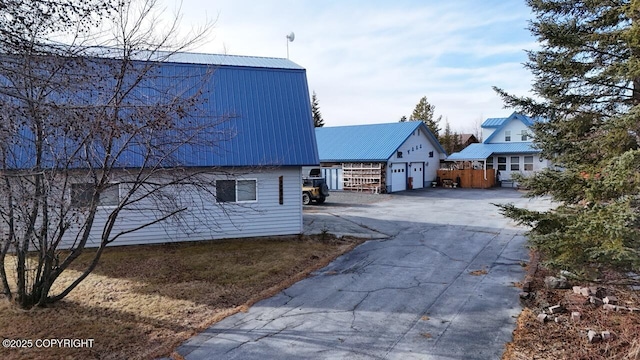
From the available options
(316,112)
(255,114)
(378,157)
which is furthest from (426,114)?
(255,114)

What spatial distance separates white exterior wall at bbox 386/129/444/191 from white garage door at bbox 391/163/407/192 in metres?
0.16

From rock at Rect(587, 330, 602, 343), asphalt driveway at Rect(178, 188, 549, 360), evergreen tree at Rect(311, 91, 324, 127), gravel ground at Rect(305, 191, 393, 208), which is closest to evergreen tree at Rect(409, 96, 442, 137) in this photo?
evergreen tree at Rect(311, 91, 324, 127)

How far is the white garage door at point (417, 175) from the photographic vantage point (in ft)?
106

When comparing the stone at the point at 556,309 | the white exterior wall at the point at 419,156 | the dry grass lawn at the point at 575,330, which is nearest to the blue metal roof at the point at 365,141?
the white exterior wall at the point at 419,156

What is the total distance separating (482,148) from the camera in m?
34.7

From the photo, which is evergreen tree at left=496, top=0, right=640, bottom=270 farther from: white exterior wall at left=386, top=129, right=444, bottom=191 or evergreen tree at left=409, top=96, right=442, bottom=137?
evergreen tree at left=409, top=96, right=442, bottom=137

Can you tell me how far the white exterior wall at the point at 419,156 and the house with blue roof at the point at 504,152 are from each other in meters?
1.56

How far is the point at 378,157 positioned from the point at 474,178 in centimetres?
998

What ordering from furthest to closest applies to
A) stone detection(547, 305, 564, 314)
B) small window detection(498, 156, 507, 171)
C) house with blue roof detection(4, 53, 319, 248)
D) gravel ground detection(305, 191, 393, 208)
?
small window detection(498, 156, 507, 171) → gravel ground detection(305, 191, 393, 208) → house with blue roof detection(4, 53, 319, 248) → stone detection(547, 305, 564, 314)

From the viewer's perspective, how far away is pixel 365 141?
31.7m

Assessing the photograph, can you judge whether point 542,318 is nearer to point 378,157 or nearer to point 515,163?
point 378,157

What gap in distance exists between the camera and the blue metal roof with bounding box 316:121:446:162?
2953 centimetres

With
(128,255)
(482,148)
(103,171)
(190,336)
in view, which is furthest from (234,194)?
(482,148)

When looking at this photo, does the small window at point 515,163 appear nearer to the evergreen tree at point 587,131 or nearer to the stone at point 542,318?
the evergreen tree at point 587,131
